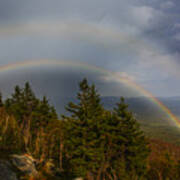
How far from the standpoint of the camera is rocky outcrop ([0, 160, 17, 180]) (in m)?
4.11

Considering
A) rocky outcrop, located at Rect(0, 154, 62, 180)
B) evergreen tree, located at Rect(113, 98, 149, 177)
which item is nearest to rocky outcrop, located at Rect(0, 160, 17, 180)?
rocky outcrop, located at Rect(0, 154, 62, 180)

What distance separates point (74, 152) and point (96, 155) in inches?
101

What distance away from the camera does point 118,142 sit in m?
26.1

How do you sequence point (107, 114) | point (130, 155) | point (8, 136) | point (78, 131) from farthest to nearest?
point (107, 114) < point (130, 155) < point (78, 131) < point (8, 136)

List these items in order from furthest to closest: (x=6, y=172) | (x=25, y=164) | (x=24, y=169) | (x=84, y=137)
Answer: (x=84, y=137) < (x=25, y=164) < (x=24, y=169) < (x=6, y=172)

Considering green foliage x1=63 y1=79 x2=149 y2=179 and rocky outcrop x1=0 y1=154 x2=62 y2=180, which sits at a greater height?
rocky outcrop x1=0 y1=154 x2=62 y2=180

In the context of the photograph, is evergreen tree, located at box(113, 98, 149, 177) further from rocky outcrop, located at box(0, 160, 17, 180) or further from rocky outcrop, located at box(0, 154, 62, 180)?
rocky outcrop, located at box(0, 160, 17, 180)

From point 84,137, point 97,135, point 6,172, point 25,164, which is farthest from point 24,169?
point 97,135

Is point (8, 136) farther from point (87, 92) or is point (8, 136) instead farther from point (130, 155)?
point (130, 155)

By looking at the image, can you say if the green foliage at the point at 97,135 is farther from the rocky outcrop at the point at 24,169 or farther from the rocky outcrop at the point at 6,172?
the rocky outcrop at the point at 6,172

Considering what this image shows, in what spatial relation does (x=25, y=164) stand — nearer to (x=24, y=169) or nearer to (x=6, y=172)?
(x=24, y=169)

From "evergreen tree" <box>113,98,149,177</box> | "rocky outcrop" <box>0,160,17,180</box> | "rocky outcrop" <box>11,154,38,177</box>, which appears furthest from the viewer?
"evergreen tree" <box>113,98,149,177</box>

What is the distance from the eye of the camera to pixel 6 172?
426cm

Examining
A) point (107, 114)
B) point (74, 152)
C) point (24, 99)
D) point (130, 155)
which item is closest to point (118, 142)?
point (130, 155)
